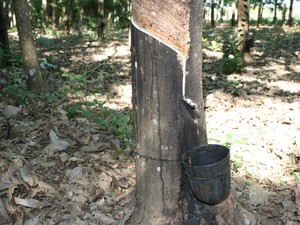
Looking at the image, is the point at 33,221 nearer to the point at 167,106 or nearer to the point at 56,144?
the point at 56,144

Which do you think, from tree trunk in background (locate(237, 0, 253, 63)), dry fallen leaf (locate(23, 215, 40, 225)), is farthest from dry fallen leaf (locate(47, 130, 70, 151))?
tree trunk in background (locate(237, 0, 253, 63))

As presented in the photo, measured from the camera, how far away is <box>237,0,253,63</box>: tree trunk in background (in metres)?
8.59

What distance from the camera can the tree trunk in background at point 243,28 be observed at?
8.59 metres

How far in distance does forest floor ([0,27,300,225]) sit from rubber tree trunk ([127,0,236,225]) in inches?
18.0

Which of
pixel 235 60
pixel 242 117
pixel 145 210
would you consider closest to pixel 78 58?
pixel 235 60

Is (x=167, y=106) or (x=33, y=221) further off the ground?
(x=167, y=106)

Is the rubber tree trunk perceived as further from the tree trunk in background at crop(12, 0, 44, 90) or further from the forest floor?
the tree trunk in background at crop(12, 0, 44, 90)

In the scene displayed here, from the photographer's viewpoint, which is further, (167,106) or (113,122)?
(113,122)

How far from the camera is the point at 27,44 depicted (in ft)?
17.9

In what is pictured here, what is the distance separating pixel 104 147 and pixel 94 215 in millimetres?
1043

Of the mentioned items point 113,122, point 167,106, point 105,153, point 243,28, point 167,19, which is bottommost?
point 105,153

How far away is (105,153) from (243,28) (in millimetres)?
6519

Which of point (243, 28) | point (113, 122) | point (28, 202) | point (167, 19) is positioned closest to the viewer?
point (167, 19)

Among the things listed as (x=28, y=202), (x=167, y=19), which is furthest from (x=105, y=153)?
(x=167, y=19)
